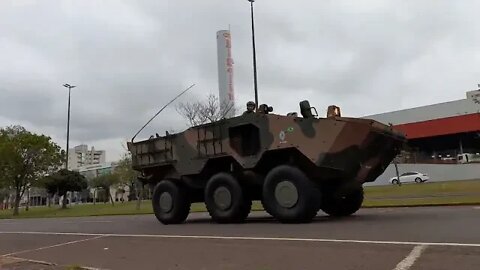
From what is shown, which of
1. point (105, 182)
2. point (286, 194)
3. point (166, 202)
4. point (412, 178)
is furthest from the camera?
point (105, 182)

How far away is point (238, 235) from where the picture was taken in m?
11.2

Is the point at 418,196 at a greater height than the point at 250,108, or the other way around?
the point at 250,108

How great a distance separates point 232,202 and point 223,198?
394 mm

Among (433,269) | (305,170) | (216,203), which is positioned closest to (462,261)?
(433,269)

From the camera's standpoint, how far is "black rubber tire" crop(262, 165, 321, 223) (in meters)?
12.4

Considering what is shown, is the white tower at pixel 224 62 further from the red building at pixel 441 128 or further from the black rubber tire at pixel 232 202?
the black rubber tire at pixel 232 202

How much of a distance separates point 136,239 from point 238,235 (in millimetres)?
2418

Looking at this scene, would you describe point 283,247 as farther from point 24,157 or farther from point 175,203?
point 24,157

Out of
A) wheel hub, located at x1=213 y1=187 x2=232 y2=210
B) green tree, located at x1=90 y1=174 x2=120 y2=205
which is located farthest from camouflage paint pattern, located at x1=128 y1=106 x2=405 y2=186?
green tree, located at x1=90 y1=174 x2=120 y2=205

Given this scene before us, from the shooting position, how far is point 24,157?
49844mm

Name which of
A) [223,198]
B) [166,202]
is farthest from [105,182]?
[223,198]

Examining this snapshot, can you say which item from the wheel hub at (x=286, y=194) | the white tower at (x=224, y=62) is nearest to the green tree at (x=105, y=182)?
the white tower at (x=224, y=62)

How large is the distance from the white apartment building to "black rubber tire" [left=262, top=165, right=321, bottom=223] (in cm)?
13213

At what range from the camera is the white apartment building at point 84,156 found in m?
144
